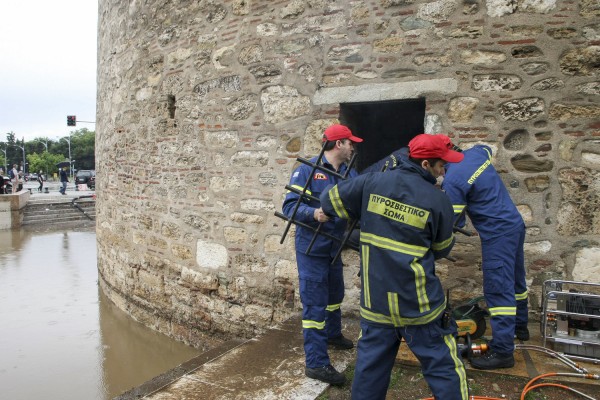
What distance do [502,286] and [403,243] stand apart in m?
1.23

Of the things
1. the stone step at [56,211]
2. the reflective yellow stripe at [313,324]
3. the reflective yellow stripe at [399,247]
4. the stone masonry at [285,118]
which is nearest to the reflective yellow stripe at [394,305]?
the reflective yellow stripe at [399,247]

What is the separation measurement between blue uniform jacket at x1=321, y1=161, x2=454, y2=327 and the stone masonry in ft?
6.18

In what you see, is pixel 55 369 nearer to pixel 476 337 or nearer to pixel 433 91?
pixel 476 337

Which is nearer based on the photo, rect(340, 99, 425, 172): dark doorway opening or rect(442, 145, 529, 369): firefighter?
rect(442, 145, 529, 369): firefighter

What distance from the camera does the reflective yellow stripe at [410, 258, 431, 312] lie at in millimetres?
2312

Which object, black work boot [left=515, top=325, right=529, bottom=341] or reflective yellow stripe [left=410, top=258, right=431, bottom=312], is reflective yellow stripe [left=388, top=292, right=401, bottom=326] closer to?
reflective yellow stripe [left=410, top=258, right=431, bottom=312]

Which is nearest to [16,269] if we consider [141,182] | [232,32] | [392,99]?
[141,182]

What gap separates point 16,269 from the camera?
370 inches

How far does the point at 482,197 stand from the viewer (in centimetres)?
329

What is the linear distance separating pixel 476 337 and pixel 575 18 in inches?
103

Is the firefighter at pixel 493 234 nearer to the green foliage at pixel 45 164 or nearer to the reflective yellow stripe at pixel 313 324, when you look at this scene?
the reflective yellow stripe at pixel 313 324

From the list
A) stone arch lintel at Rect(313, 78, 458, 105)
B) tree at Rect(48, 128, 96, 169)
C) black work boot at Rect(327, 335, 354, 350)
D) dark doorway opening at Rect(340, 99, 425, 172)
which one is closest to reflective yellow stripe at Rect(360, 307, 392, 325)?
black work boot at Rect(327, 335, 354, 350)

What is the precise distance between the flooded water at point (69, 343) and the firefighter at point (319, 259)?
257 cm

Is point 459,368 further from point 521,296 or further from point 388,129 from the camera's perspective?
point 388,129
